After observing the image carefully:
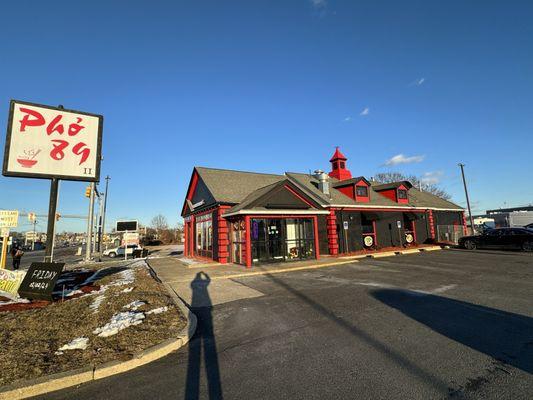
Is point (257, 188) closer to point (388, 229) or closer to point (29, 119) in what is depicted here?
point (388, 229)

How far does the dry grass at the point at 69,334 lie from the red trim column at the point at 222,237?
9.40 meters

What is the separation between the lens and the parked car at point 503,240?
1967 cm

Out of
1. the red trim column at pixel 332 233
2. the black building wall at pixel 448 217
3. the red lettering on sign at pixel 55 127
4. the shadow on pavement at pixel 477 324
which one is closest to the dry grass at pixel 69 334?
the shadow on pavement at pixel 477 324

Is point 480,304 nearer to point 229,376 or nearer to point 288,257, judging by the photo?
point 229,376

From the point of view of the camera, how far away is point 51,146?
10188 mm

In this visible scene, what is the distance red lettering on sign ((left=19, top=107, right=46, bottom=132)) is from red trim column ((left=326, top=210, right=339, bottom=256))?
16850mm

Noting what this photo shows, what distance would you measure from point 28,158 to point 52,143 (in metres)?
0.88

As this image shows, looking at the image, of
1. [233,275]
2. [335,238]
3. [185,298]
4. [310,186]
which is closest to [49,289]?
[185,298]

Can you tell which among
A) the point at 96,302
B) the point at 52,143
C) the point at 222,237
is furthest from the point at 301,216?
the point at 52,143

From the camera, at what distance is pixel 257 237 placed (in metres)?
16.8

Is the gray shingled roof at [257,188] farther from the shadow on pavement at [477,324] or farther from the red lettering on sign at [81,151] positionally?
the shadow on pavement at [477,324]

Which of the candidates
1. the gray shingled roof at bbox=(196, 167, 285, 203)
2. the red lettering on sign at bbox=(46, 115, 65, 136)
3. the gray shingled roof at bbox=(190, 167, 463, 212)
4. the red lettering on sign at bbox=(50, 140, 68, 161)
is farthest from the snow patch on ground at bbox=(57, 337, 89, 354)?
the gray shingled roof at bbox=(196, 167, 285, 203)

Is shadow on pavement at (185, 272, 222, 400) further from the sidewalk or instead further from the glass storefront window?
the glass storefront window

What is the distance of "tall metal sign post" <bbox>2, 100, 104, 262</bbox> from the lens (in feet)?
31.6
